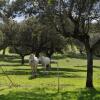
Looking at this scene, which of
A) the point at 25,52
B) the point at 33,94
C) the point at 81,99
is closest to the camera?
the point at 81,99

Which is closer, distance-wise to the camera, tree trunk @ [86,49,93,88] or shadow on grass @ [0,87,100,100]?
shadow on grass @ [0,87,100,100]

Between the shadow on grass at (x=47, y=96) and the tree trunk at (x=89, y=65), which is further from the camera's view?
the tree trunk at (x=89, y=65)

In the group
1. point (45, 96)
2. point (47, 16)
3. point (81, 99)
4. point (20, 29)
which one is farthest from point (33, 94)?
point (20, 29)

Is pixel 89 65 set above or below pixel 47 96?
above

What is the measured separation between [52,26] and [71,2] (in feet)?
7.67

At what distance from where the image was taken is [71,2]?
26672mm

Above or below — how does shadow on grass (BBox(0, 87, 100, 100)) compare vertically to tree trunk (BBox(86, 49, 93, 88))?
below

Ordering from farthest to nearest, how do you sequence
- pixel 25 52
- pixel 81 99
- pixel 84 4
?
pixel 25 52, pixel 84 4, pixel 81 99

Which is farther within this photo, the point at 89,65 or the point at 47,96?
the point at 89,65

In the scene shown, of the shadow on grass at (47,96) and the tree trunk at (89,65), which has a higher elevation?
the tree trunk at (89,65)

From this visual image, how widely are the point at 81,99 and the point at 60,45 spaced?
37.0m

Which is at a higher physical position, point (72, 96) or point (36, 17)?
point (36, 17)

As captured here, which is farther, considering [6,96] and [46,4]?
[46,4]

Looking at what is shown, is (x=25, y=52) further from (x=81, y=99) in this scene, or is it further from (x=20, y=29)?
(x=81, y=99)
